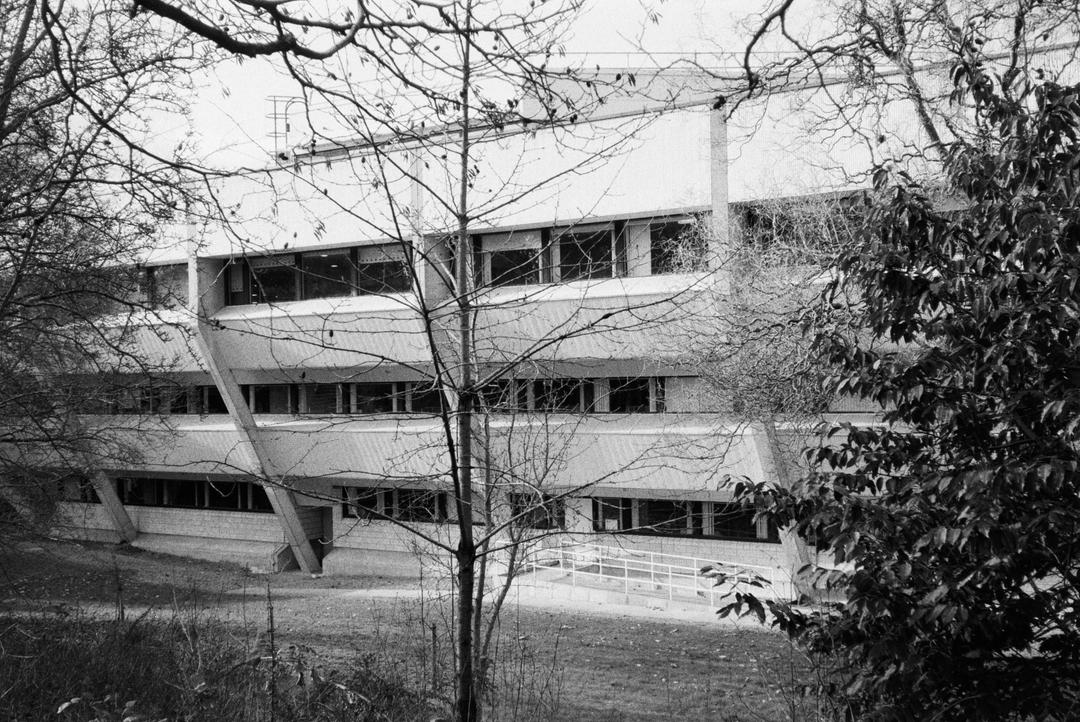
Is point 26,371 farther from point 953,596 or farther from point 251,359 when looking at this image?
point 251,359

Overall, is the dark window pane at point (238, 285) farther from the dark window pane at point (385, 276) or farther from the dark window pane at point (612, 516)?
the dark window pane at point (612, 516)

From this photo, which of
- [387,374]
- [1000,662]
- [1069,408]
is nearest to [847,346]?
[1069,408]

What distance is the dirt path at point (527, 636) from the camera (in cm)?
1148

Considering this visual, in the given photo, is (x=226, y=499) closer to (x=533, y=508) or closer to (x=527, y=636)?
(x=527, y=636)

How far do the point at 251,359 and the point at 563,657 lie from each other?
1623cm

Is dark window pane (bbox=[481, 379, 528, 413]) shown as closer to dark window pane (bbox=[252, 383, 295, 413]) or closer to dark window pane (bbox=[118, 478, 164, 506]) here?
dark window pane (bbox=[252, 383, 295, 413])

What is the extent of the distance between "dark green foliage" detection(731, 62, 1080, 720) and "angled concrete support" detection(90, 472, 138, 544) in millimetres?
31605

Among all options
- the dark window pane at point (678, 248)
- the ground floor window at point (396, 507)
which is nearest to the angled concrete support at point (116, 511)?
the ground floor window at point (396, 507)

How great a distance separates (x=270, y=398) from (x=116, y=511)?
709 centimetres

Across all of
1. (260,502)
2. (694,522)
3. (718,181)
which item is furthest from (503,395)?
(260,502)

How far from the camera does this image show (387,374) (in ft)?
88.0

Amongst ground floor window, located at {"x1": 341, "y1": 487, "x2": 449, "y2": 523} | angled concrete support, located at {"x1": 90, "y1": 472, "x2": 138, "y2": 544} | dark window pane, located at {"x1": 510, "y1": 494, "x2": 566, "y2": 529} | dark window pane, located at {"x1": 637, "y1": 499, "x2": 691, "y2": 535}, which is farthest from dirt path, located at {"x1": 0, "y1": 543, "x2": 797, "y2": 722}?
angled concrete support, located at {"x1": 90, "y1": 472, "x2": 138, "y2": 544}

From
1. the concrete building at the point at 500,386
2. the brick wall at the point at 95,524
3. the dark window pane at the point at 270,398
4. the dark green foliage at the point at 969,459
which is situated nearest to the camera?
the dark green foliage at the point at 969,459

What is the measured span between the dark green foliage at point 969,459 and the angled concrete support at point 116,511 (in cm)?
3161
